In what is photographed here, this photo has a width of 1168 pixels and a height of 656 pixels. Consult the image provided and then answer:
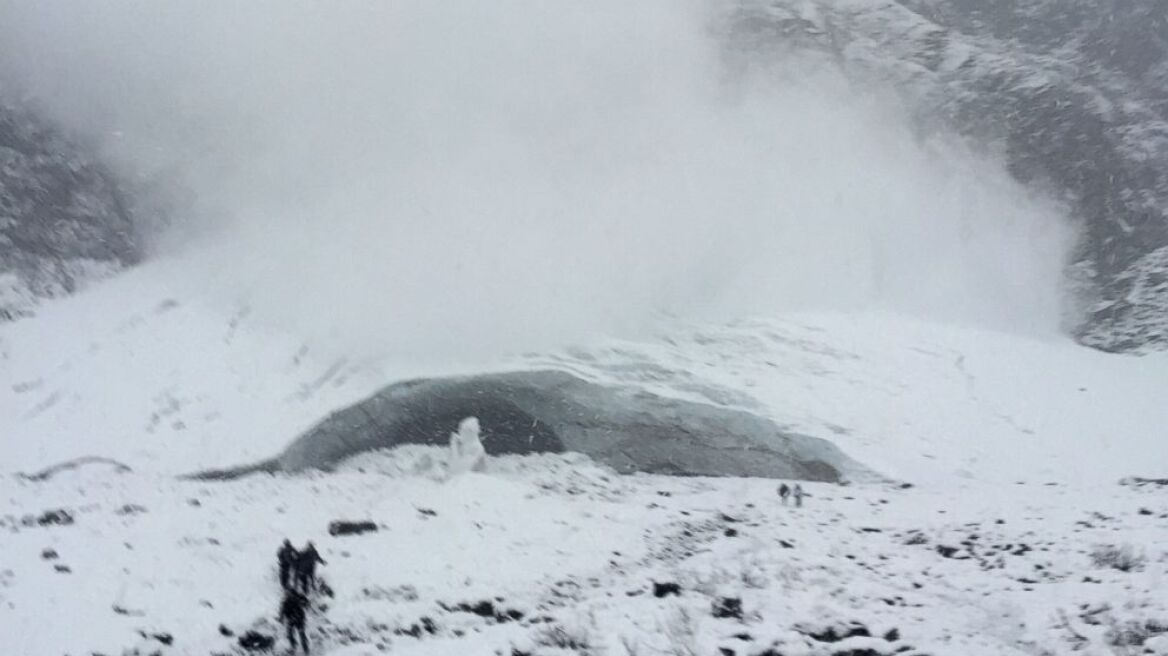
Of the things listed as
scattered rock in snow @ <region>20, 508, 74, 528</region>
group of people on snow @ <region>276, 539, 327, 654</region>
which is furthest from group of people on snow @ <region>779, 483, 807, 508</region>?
scattered rock in snow @ <region>20, 508, 74, 528</region>

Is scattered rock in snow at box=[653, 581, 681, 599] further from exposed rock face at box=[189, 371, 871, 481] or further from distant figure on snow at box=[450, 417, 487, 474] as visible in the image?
exposed rock face at box=[189, 371, 871, 481]

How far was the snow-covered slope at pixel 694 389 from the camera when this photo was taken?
22.5 metres

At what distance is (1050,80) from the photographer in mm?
42344

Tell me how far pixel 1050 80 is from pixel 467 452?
38383 millimetres

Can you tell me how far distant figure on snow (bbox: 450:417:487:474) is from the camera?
19.5 metres

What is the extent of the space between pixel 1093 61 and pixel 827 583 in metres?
43.9

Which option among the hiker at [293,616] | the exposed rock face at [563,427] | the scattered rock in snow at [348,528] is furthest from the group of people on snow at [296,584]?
the exposed rock face at [563,427]

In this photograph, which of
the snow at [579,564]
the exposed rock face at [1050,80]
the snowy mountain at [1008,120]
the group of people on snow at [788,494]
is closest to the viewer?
the snow at [579,564]

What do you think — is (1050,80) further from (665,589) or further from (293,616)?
(293,616)

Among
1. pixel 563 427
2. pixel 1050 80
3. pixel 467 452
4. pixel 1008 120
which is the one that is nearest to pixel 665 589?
pixel 467 452

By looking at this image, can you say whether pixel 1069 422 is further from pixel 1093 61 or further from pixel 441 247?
pixel 1093 61

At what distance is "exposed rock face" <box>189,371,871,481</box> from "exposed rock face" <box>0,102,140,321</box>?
46.6 ft

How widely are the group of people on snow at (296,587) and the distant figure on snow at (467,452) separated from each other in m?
8.60

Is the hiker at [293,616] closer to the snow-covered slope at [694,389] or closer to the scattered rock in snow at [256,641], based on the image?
the scattered rock in snow at [256,641]
